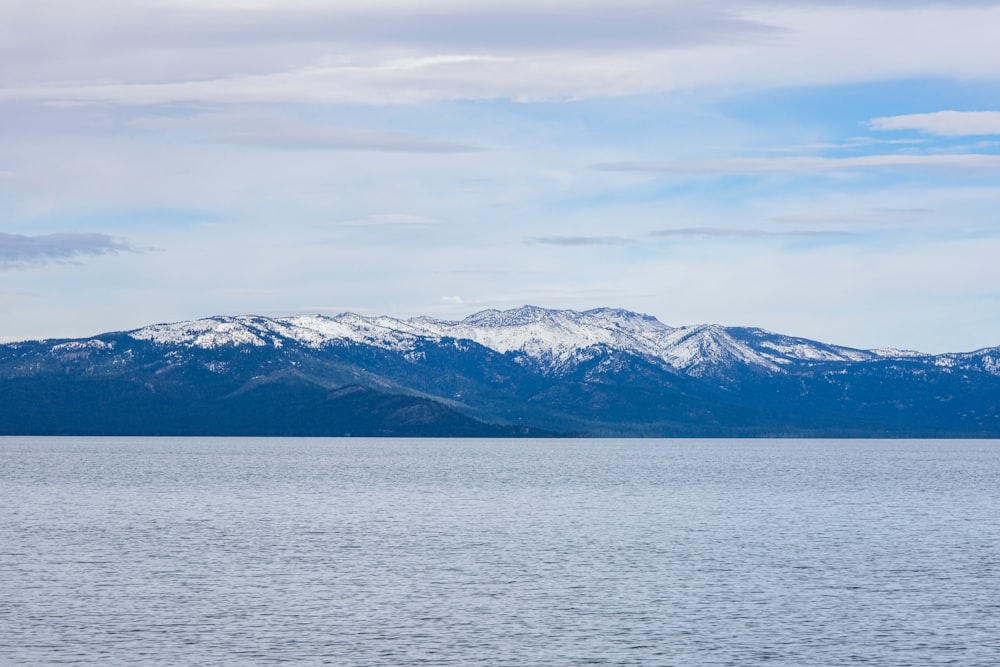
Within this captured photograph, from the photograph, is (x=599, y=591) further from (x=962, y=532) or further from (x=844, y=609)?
(x=962, y=532)

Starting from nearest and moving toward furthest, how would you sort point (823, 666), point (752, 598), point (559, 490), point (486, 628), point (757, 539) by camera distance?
point (823, 666) → point (486, 628) → point (752, 598) → point (757, 539) → point (559, 490)

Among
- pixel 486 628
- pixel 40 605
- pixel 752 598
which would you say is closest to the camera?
pixel 486 628

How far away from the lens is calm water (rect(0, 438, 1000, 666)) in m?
56.2

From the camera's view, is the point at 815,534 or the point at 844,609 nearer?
the point at 844,609

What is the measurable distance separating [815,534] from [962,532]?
1334 centimetres

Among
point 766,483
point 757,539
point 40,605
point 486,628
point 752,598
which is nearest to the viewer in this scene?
point 486,628

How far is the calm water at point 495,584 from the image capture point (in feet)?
184

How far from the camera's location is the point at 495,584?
2918 inches

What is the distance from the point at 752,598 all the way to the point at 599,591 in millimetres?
8387

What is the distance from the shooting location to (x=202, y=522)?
114m

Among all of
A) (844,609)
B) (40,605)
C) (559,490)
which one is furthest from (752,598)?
(559,490)

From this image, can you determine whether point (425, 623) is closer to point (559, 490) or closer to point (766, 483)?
point (559, 490)

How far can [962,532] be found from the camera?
108312 millimetres

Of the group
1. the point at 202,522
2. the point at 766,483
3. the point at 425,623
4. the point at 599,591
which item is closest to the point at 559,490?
the point at 766,483
